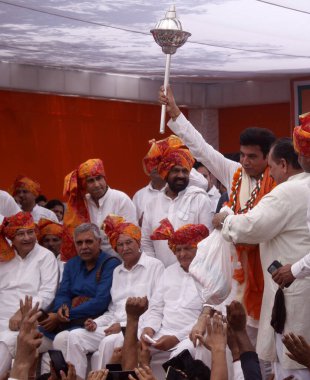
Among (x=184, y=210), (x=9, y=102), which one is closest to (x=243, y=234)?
(x=184, y=210)

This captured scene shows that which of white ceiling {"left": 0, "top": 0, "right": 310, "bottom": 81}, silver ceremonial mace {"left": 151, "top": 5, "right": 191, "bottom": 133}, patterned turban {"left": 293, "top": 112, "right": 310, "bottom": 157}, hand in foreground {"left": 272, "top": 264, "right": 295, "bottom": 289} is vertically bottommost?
hand in foreground {"left": 272, "top": 264, "right": 295, "bottom": 289}

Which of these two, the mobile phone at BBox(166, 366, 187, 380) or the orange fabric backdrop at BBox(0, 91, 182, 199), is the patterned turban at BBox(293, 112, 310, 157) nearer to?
the mobile phone at BBox(166, 366, 187, 380)

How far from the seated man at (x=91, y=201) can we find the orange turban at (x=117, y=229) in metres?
0.32

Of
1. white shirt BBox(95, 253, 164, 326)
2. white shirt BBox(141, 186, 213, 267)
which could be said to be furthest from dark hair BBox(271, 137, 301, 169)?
white shirt BBox(95, 253, 164, 326)

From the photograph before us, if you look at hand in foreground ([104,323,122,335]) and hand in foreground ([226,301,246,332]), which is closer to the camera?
hand in foreground ([226,301,246,332])

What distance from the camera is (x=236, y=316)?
443 centimetres

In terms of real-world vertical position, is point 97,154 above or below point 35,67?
below

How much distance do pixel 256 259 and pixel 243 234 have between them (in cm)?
63

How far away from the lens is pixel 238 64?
10.7 meters

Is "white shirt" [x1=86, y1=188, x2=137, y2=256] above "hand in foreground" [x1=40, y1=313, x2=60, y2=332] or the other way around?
above

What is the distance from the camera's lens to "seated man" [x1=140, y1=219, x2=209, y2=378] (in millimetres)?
6617

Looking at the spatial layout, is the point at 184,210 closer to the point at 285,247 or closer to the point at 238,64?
the point at 285,247

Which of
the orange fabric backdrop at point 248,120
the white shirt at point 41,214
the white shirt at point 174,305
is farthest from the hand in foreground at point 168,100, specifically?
the orange fabric backdrop at point 248,120

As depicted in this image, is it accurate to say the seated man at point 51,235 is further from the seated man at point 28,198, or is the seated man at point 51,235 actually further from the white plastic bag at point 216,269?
the white plastic bag at point 216,269
